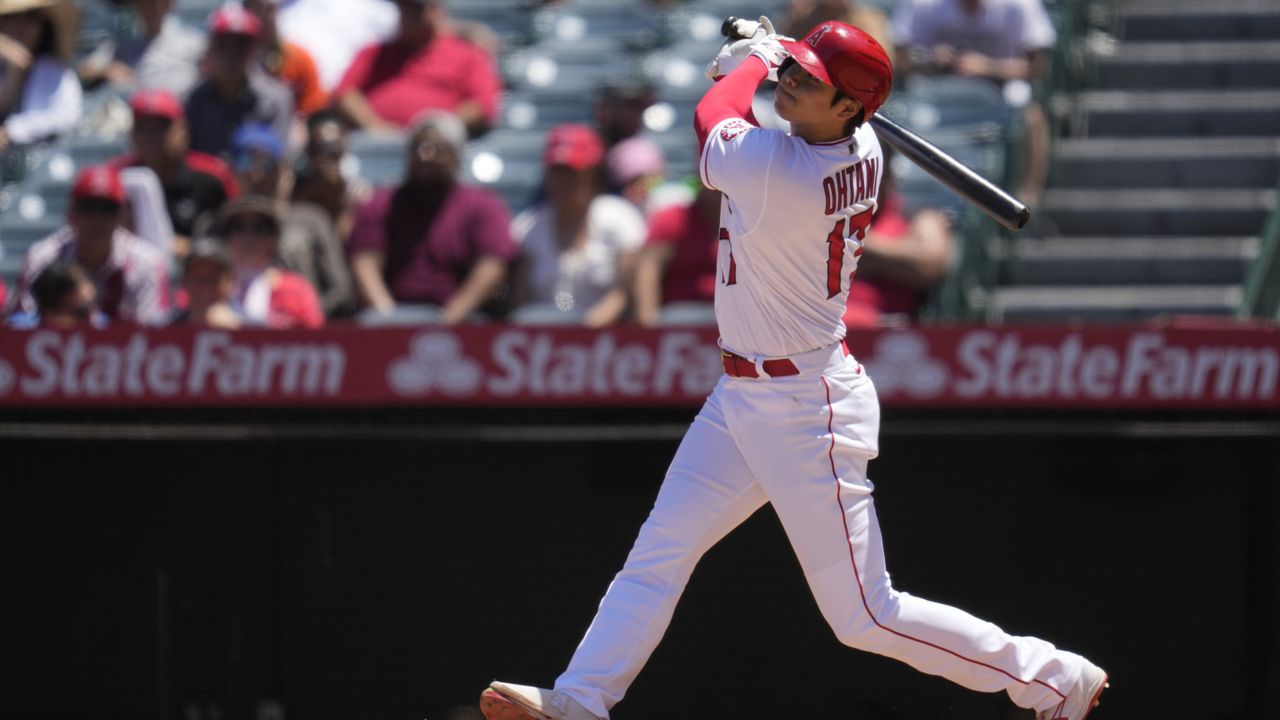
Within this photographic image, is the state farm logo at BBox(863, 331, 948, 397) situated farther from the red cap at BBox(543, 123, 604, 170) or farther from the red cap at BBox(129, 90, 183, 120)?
the red cap at BBox(129, 90, 183, 120)

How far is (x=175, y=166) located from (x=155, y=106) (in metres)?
0.29

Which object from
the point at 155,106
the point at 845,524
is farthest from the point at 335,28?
the point at 845,524

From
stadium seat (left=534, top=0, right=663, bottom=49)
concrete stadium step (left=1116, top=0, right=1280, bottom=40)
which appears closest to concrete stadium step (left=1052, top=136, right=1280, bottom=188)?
concrete stadium step (left=1116, top=0, right=1280, bottom=40)

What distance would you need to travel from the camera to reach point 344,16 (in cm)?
918

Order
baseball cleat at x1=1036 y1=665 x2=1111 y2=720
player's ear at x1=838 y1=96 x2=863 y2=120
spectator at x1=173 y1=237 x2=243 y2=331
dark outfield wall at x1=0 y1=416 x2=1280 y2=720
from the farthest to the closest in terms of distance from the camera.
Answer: spectator at x1=173 y1=237 x2=243 y2=331 < dark outfield wall at x1=0 y1=416 x2=1280 y2=720 < baseball cleat at x1=1036 y1=665 x2=1111 y2=720 < player's ear at x1=838 y1=96 x2=863 y2=120

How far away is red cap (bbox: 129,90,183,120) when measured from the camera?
25.3 feet

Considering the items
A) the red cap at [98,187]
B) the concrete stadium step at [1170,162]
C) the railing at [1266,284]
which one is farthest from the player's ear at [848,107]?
the concrete stadium step at [1170,162]

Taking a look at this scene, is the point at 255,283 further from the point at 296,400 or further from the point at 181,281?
the point at 296,400

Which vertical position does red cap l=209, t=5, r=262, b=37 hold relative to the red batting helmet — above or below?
above

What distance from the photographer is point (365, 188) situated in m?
7.89

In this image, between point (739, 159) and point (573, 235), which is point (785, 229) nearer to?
point (739, 159)

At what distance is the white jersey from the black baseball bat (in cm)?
11

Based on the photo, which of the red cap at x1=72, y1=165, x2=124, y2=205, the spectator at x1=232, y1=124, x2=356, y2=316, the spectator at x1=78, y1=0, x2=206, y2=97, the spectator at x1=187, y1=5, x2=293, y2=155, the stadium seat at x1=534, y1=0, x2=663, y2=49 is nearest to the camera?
the red cap at x1=72, y1=165, x2=124, y2=205

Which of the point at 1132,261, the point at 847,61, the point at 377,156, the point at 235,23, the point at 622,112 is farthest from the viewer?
the point at 377,156
